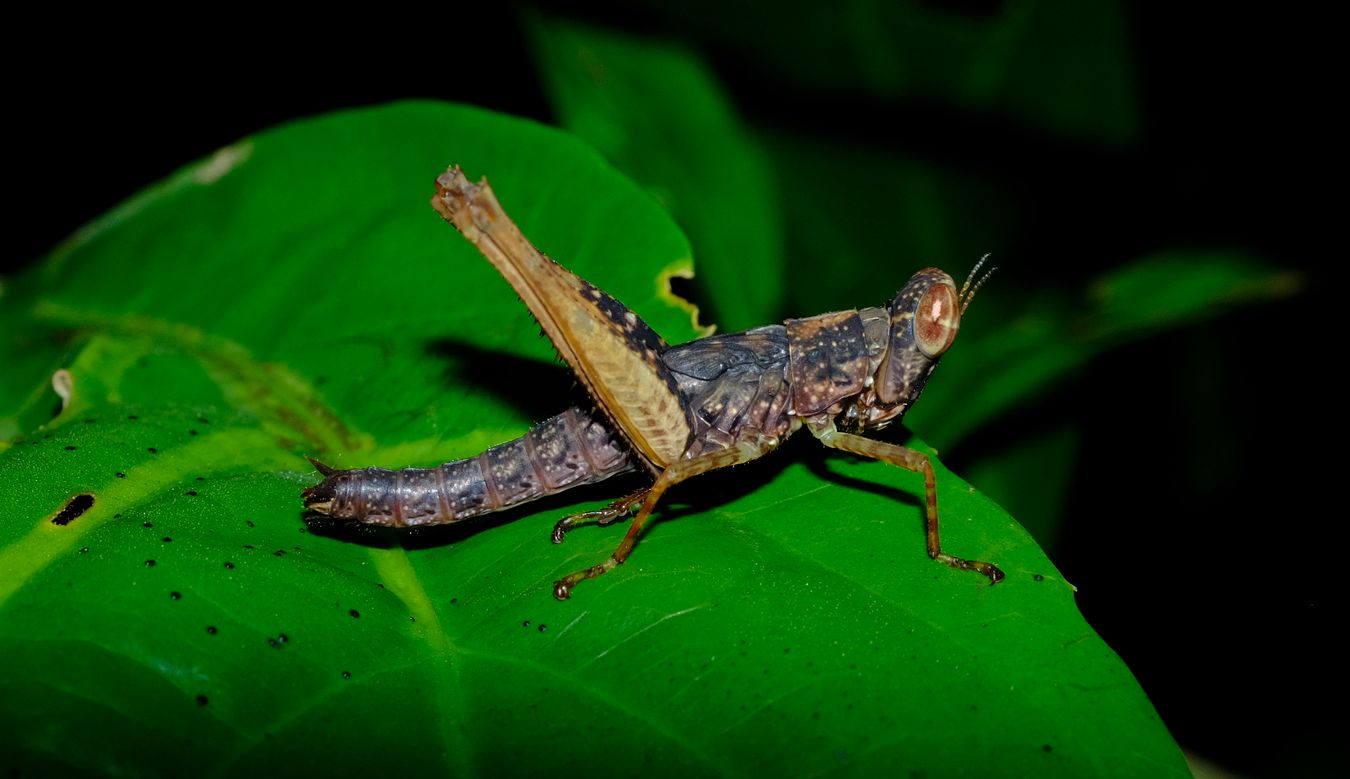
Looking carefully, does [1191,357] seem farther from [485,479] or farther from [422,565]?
[422,565]

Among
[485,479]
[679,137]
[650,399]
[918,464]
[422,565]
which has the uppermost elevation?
[679,137]

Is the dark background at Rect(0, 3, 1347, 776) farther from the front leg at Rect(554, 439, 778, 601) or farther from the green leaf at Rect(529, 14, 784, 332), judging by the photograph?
the front leg at Rect(554, 439, 778, 601)

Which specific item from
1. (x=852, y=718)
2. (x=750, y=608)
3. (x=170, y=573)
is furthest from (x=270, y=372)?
(x=852, y=718)

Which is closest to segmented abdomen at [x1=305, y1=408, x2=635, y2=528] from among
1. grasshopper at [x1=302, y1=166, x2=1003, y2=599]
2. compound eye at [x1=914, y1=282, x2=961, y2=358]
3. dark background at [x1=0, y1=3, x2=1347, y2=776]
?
grasshopper at [x1=302, y1=166, x2=1003, y2=599]

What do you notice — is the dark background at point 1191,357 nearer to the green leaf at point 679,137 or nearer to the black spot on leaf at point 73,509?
the green leaf at point 679,137

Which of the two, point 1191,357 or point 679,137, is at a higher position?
point 679,137

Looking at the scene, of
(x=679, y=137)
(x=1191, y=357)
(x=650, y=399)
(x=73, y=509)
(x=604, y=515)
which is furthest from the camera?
(x=1191, y=357)

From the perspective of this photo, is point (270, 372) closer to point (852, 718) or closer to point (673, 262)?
point (673, 262)

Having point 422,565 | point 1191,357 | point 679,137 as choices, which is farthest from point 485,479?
point 1191,357
